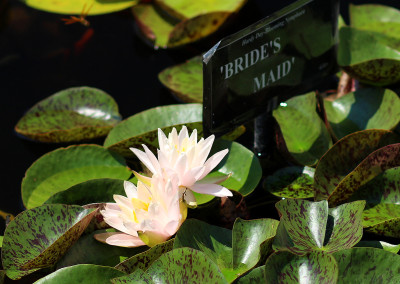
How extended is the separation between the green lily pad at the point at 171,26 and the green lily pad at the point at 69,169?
69 centimetres

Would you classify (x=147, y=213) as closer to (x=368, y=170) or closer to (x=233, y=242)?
(x=233, y=242)

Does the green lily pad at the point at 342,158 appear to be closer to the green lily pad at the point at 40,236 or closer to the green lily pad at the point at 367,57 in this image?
the green lily pad at the point at 367,57

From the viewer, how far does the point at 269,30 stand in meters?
1.34

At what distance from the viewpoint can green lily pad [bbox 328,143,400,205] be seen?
1274 mm

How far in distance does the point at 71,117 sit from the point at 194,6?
77 cm

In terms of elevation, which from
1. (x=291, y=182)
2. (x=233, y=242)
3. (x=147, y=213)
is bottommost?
(x=291, y=182)

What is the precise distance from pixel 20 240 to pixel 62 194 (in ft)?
0.53

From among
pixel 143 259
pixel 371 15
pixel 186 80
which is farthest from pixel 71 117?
pixel 371 15

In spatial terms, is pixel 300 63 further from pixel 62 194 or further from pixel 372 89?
pixel 62 194

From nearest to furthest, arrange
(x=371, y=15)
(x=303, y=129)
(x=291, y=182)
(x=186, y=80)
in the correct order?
(x=291, y=182) → (x=303, y=129) → (x=186, y=80) → (x=371, y=15)

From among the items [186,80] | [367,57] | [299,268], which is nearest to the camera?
[299,268]

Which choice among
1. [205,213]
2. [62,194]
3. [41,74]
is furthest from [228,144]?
[41,74]

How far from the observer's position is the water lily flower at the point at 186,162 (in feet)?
3.71

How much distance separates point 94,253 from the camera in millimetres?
1201
